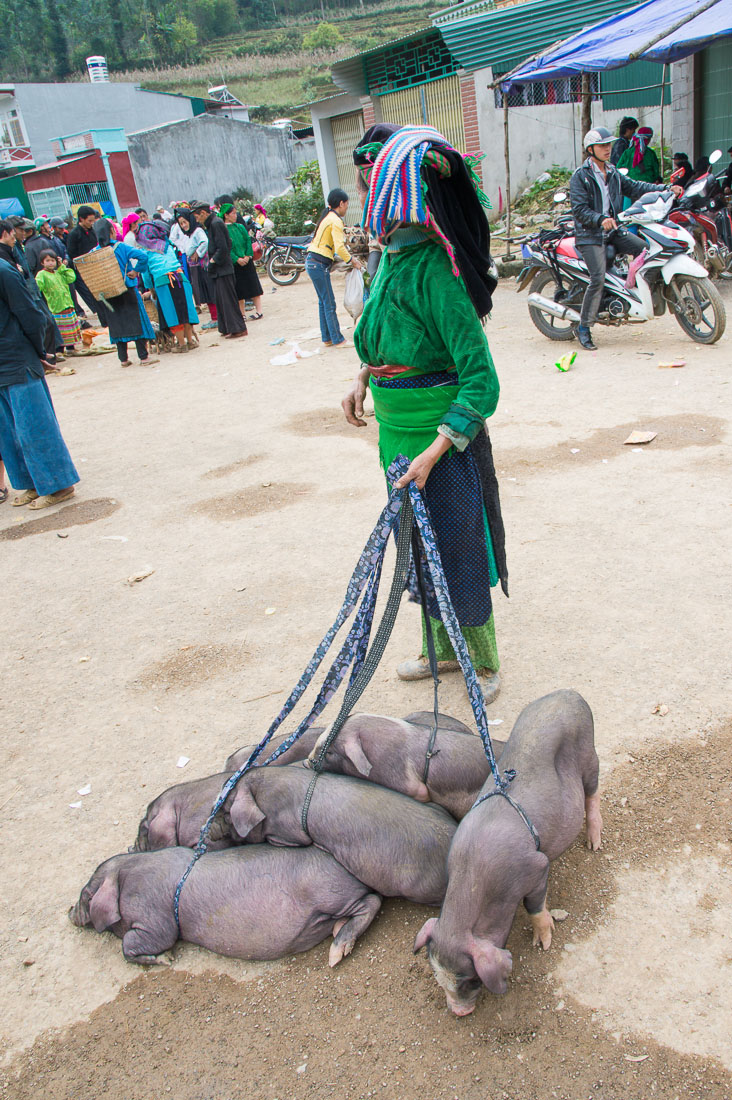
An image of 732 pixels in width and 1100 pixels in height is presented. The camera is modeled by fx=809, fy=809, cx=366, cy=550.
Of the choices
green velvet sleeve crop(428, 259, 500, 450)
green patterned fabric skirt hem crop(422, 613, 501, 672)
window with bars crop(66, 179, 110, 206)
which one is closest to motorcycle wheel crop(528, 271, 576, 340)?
green patterned fabric skirt hem crop(422, 613, 501, 672)

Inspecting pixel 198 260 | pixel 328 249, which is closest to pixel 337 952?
pixel 328 249

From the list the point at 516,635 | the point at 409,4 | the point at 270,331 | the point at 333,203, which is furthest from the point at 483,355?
the point at 409,4

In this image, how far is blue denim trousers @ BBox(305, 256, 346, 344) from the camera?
31.0 feet

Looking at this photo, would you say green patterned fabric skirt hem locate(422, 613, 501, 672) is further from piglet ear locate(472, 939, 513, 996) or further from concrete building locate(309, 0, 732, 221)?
concrete building locate(309, 0, 732, 221)

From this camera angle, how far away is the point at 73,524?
5789 millimetres

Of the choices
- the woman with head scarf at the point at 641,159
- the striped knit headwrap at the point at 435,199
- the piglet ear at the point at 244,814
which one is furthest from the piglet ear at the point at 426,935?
the woman with head scarf at the point at 641,159

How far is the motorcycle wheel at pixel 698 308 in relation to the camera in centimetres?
696

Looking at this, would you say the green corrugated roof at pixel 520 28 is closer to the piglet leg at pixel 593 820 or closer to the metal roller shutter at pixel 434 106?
the metal roller shutter at pixel 434 106

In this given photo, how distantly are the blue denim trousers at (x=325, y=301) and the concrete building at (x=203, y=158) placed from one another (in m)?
20.8

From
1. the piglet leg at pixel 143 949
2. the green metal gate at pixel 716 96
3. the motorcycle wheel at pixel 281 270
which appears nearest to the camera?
the piglet leg at pixel 143 949

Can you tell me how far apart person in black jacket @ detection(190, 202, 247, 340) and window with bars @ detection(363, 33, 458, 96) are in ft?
24.7

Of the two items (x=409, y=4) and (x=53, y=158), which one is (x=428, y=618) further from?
(x=409, y=4)

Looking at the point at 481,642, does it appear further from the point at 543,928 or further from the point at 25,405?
the point at 25,405

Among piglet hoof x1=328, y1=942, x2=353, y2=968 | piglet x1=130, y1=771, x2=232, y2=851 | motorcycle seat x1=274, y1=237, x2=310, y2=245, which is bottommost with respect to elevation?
piglet hoof x1=328, y1=942, x2=353, y2=968
